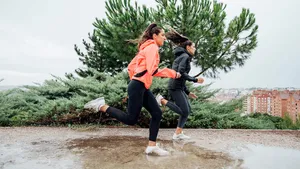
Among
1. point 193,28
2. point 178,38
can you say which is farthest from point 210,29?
point 178,38

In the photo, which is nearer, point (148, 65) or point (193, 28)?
point (148, 65)

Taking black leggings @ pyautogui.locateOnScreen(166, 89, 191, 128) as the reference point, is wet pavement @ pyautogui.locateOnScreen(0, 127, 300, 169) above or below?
below

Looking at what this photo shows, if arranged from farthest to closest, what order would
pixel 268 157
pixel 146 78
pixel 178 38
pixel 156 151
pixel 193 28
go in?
1. pixel 193 28
2. pixel 178 38
3. pixel 268 157
4. pixel 156 151
5. pixel 146 78

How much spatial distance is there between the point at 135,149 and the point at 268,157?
1.76 m

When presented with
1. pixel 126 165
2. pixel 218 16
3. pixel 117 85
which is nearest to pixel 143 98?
pixel 126 165

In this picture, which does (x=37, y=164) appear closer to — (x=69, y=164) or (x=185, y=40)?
(x=69, y=164)

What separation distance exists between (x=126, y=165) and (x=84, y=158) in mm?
594

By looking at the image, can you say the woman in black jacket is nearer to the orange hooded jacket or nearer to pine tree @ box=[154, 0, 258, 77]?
the orange hooded jacket

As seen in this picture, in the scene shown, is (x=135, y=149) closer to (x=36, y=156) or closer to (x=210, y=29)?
(x=36, y=156)

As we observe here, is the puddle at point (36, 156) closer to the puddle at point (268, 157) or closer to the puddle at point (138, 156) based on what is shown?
the puddle at point (138, 156)

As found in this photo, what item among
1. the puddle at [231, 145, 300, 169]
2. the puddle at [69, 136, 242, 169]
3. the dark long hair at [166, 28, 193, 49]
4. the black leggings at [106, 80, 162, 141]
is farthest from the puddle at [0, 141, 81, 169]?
the dark long hair at [166, 28, 193, 49]

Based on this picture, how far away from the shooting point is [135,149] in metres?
3.54

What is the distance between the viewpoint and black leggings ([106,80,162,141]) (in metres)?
3.15

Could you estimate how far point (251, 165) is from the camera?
3.05 meters
